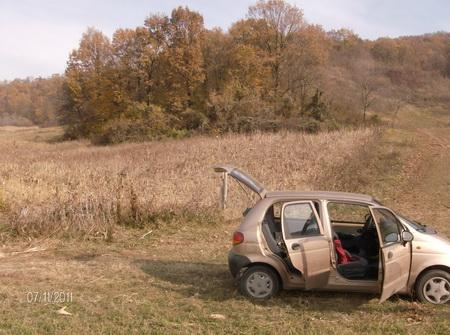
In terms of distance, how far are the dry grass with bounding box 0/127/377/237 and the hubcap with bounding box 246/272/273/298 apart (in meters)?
4.75

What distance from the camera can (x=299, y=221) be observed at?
284 inches

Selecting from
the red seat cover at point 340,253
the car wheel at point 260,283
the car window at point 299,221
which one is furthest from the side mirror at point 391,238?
the car wheel at point 260,283

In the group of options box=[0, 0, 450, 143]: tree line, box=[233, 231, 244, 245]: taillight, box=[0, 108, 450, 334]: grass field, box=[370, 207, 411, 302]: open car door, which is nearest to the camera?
box=[0, 108, 450, 334]: grass field

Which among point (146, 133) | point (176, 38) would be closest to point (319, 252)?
point (146, 133)

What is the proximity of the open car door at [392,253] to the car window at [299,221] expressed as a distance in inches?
34.0

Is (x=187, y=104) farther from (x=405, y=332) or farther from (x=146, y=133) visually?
(x=405, y=332)

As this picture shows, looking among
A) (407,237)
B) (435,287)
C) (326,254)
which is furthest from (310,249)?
(435,287)

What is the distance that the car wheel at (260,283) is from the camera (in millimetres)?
7137

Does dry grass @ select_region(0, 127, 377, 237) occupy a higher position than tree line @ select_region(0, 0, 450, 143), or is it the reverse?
tree line @ select_region(0, 0, 450, 143)

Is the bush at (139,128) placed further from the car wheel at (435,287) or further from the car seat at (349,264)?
the car wheel at (435,287)

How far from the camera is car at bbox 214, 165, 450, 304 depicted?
6.77 m

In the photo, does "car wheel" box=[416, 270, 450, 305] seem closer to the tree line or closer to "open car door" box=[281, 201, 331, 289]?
"open car door" box=[281, 201, 331, 289]

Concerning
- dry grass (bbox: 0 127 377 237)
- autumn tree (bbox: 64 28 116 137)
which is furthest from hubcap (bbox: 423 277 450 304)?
autumn tree (bbox: 64 28 116 137)
